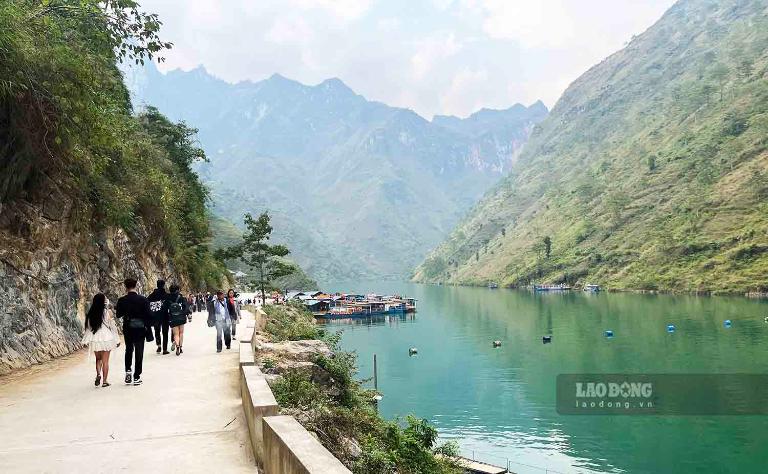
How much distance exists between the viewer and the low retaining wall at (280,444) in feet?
16.0

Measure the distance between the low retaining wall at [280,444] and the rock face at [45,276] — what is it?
901 cm

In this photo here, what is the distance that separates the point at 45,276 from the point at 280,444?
46.7 feet

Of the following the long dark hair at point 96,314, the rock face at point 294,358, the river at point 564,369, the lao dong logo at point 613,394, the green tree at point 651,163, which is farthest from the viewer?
the green tree at point 651,163

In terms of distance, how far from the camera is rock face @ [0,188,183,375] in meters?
14.5

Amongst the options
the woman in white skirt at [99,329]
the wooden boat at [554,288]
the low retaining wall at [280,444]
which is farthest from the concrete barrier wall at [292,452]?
the wooden boat at [554,288]

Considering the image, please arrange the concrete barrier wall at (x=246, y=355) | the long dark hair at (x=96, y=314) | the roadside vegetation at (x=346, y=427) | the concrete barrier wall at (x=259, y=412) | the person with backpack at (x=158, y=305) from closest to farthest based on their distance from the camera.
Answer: the concrete barrier wall at (x=259, y=412) → the concrete barrier wall at (x=246, y=355) → the roadside vegetation at (x=346, y=427) → the long dark hair at (x=96, y=314) → the person with backpack at (x=158, y=305)

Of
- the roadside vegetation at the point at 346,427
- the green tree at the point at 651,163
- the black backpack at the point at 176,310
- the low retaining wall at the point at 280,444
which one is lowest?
the roadside vegetation at the point at 346,427

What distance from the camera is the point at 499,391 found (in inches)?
1769

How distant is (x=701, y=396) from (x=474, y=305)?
77321 mm

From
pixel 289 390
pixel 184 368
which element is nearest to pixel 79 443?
pixel 289 390

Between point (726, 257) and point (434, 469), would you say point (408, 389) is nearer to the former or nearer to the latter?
point (434, 469)

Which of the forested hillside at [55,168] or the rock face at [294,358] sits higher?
the forested hillside at [55,168]

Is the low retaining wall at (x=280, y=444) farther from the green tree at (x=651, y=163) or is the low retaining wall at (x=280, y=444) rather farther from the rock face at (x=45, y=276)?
the green tree at (x=651, y=163)

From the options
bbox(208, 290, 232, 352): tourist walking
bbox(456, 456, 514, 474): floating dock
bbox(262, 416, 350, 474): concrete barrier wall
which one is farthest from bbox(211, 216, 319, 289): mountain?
bbox(262, 416, 350, 474): concrete barrier wall
